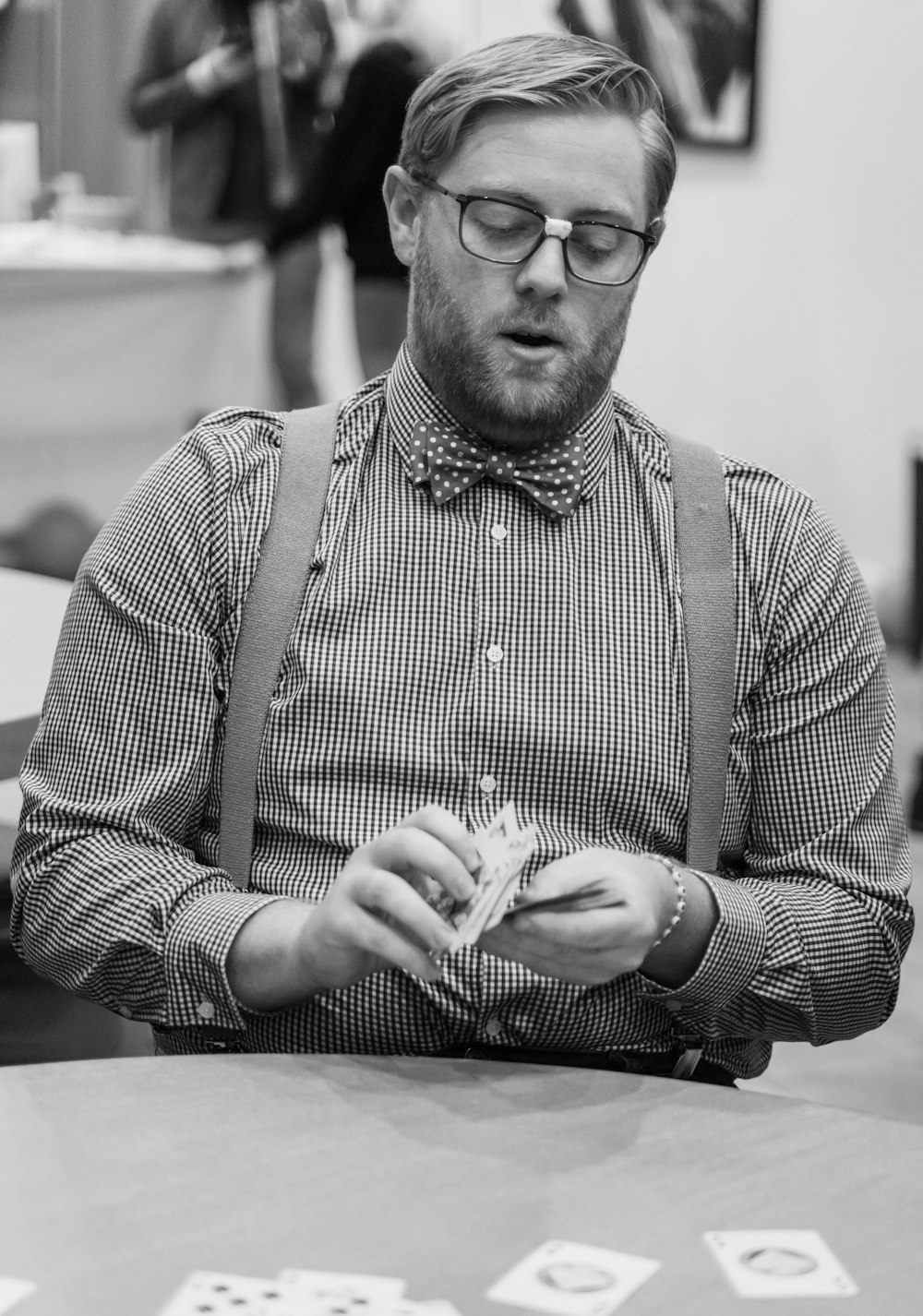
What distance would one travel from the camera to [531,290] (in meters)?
1.46

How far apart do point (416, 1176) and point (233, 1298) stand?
0.59 feet

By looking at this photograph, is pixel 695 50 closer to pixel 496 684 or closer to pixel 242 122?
pixel 242 122

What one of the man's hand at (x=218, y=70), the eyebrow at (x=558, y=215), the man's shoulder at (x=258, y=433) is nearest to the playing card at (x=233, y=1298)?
the man's shoulder at (x=258, y=433)

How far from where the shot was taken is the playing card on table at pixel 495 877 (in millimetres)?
1085

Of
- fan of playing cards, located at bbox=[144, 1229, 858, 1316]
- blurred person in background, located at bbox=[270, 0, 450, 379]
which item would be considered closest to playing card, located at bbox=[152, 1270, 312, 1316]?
fan of playing cards, located at bbox=[144, 1229, 858, 1316]

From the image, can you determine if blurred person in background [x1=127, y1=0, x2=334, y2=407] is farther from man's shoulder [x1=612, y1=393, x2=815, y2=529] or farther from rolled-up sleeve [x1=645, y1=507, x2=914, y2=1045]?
rolled-up sleeve [x1=645, y1=507, x2=914, y2=1045]

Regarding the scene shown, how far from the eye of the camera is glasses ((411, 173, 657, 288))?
1456mm

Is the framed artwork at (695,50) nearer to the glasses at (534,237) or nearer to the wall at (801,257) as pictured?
the wall at (801,257)

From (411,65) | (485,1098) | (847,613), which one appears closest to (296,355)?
(411,65)

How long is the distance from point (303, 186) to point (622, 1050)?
13.9ft

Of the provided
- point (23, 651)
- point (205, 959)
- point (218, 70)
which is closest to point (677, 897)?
point (205, 959)

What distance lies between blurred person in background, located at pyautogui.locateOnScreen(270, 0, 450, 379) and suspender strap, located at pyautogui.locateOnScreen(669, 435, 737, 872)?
10.3 feet

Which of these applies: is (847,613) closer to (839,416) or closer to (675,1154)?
(675,1154)

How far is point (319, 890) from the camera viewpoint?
4.70 feet
